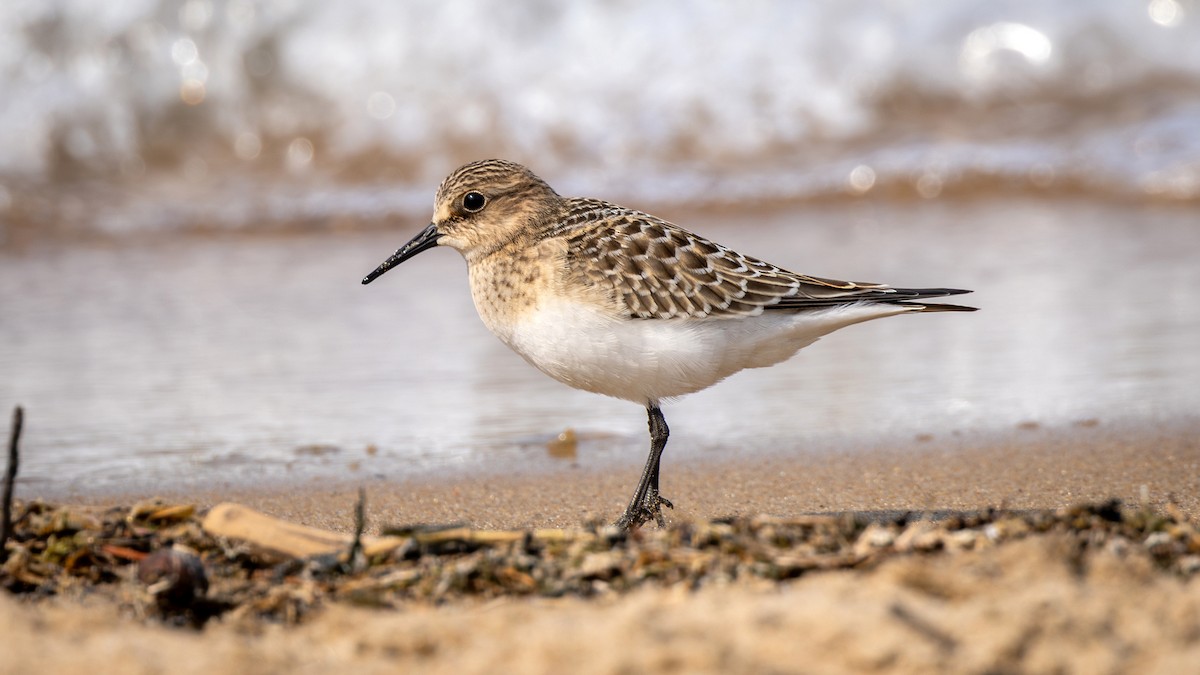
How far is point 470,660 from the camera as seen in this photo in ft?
8.43

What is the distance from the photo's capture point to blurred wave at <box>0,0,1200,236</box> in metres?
11.6

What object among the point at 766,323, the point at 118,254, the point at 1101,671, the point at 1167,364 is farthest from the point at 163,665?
the point at 118,254

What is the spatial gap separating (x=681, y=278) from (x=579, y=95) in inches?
312

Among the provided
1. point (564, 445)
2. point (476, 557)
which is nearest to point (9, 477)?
point (476, 557)

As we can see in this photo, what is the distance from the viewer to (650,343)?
185 inches

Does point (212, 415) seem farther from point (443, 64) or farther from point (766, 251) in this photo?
point (443, 64)

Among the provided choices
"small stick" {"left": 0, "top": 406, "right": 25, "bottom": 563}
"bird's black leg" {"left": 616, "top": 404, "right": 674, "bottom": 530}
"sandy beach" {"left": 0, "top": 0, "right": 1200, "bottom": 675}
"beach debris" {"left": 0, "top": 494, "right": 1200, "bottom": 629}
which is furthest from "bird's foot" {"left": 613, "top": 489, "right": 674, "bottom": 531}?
"small stick" {"left": 0, "top": 406, "right": 25, "bottom": 563}

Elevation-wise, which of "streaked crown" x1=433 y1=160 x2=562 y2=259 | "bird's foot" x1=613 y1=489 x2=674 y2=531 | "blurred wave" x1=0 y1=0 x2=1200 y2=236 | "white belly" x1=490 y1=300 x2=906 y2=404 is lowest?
"bird's foot" x1=613 y1=489 x2=674 y2=531

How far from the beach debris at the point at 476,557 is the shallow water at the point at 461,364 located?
151 centimetres

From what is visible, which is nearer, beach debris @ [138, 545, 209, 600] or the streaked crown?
beach debris @ [138, 545, 209, 600]

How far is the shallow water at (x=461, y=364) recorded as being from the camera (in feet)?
18.4

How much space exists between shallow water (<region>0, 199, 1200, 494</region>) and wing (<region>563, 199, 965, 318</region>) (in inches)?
33.2

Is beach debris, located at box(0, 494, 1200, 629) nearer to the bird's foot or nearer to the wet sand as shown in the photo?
the wet sand

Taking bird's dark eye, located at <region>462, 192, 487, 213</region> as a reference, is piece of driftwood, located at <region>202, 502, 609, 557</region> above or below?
below
